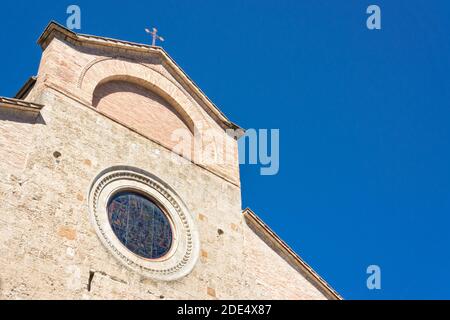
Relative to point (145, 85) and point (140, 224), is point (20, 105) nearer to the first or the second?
point (140, 224)

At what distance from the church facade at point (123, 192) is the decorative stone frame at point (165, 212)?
1.0 inches

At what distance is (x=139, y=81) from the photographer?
14.7 meters

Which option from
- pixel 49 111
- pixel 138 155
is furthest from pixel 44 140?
pixel 138 155

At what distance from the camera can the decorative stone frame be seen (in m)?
11.4

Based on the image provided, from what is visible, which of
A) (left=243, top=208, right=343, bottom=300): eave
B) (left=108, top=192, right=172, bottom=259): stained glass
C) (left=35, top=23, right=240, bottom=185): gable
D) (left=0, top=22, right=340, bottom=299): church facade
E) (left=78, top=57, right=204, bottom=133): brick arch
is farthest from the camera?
(left=243, top=208, right=343, bottom=300): eave

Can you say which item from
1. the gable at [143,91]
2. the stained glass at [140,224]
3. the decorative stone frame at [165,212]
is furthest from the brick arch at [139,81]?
the stained glass at [140,224]

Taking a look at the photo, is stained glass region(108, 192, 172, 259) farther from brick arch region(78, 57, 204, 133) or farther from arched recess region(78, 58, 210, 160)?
brick arch region(78, 57, 204, 133)

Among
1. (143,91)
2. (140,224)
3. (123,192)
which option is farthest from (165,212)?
(143,91)

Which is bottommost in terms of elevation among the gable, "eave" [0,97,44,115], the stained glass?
the stained glass

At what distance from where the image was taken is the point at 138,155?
1306 cm

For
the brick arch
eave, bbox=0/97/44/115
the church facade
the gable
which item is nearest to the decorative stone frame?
the church facade

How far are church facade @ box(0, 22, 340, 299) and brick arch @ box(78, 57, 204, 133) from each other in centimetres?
3

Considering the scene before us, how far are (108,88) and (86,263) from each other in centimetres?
469
